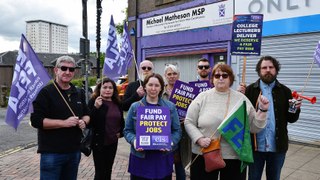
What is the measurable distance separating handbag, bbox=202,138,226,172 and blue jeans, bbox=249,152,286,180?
0.67 meters

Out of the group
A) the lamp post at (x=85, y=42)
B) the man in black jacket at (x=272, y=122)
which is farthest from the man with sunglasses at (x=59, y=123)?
the lamp post at (x=85, y=42)

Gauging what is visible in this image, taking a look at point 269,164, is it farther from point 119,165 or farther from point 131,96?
point 119,165

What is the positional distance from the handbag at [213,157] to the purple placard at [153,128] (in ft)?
1.35

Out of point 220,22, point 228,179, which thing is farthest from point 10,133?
point 228,179

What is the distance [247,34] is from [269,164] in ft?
6.17

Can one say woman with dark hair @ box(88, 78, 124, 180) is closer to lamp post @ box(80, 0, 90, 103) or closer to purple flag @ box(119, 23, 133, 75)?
purple flag @ box(119, 23, 133, 75)

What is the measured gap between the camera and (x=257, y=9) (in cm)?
933

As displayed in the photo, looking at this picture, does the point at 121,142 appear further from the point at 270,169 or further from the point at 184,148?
the point at 270,169

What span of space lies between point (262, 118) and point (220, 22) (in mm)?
7903

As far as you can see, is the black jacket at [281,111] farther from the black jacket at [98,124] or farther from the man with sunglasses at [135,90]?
the black jacket at [98,124]

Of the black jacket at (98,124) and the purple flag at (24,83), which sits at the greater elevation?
the purple flag at (24,83)

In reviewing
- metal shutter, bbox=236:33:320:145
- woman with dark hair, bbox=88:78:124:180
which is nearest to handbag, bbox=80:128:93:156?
woman with dark hair, bbox=88:78:124:180

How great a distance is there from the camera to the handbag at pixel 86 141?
4148mm

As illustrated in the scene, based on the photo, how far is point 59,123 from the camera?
3.31m
